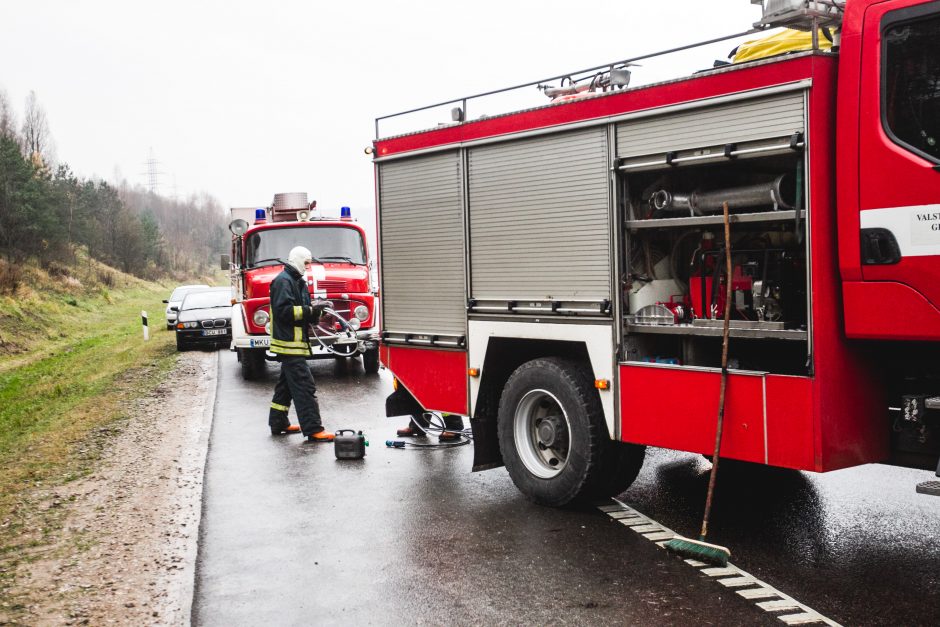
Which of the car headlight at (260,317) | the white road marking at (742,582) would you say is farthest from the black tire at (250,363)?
the white road marking at (742,582)

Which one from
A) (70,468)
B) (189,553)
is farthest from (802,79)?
(70,468)

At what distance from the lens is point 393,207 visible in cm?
823

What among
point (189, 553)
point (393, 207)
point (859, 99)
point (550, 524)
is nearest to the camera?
point (859, 99)

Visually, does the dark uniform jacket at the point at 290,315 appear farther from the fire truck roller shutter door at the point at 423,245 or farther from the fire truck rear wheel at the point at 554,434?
the fire truck rear wheel at the point at 554,434

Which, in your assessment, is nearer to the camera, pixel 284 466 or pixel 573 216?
pixel 573 216

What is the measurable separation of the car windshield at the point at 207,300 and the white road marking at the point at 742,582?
17.8 m

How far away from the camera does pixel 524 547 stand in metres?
5.97

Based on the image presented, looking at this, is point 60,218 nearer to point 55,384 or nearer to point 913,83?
point 55,384

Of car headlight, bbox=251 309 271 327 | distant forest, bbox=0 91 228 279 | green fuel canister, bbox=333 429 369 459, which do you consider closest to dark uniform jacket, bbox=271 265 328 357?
green fuel canister, bbox=333 429 369 459

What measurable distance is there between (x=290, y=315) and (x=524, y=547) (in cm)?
488

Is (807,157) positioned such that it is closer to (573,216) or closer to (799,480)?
Result: (573,216)

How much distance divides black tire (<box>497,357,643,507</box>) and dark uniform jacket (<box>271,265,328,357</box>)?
11.8ft

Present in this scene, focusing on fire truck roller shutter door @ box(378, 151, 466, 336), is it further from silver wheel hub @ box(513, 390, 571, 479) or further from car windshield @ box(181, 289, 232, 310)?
car windshield @ box(181, 289, 232, 310)

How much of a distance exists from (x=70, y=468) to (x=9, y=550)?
9.00 ft
